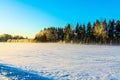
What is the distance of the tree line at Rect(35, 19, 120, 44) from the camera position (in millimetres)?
74500

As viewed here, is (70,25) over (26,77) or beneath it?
over

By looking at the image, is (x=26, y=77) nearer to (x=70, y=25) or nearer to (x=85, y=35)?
(x=85, y=35)

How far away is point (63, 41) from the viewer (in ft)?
295

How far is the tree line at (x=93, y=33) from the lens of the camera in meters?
74.5

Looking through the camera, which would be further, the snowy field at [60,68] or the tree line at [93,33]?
the tree line at [93,33]

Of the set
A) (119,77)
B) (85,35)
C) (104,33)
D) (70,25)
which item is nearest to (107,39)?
(104,33)

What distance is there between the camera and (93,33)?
78000 mm

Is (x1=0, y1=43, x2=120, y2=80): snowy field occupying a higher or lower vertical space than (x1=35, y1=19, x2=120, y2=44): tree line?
lower

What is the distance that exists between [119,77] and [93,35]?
6798cm

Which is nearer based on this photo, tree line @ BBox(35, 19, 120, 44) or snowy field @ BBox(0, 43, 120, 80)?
snowy field @ BBox(0, 43, 120, 80)

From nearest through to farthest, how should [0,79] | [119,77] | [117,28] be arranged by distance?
[0,79]
[119,77]
[117,28]

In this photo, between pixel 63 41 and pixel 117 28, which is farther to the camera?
pixel 63 41

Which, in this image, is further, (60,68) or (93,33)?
(93,33)

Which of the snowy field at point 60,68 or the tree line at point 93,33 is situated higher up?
the tree line at point 93,33
